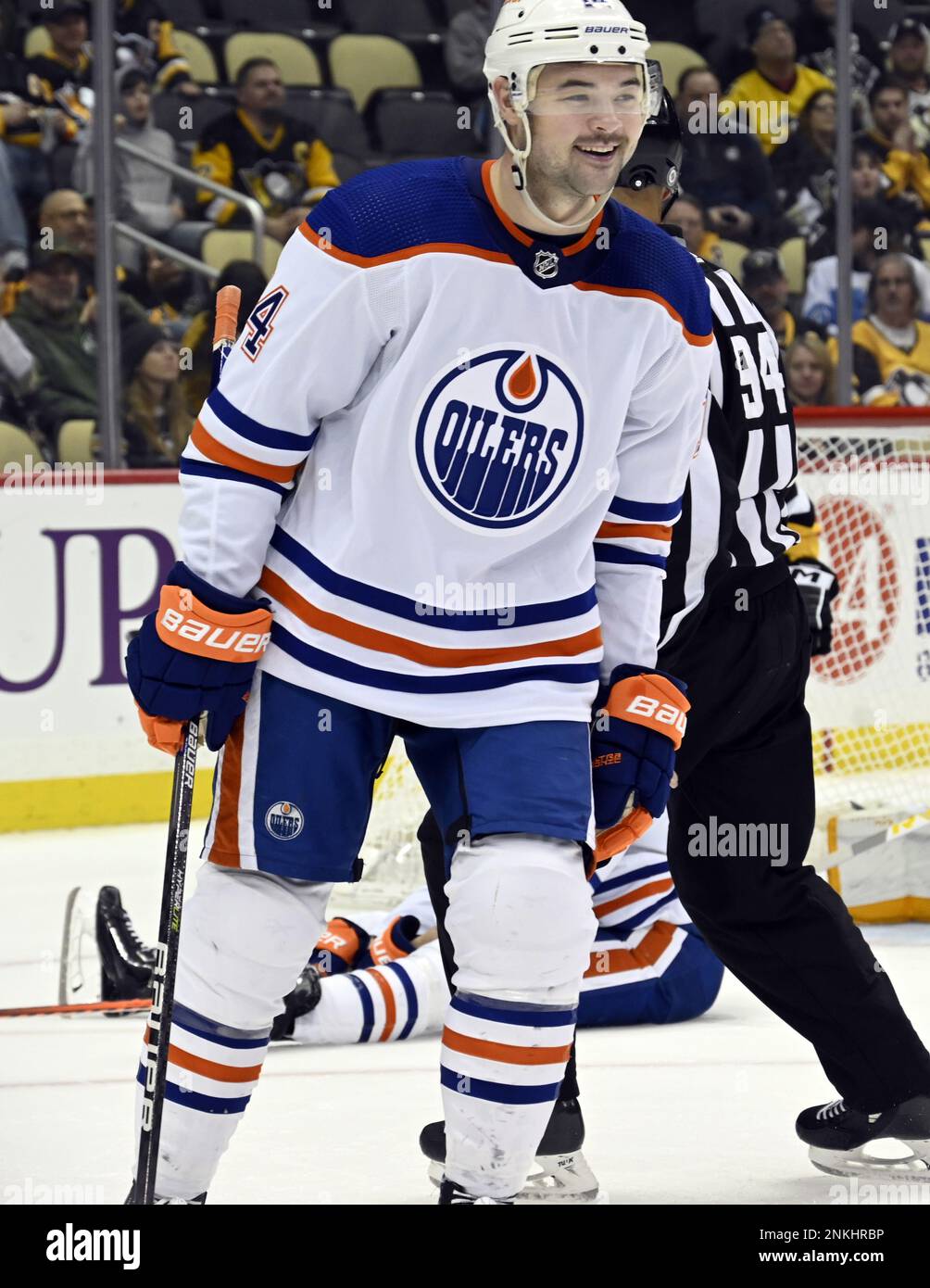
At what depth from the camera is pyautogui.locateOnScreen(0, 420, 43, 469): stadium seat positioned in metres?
5.20

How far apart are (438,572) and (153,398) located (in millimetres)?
3658

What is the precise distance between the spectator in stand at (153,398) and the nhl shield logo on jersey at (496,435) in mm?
3486

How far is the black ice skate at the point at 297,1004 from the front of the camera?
2883 millimetres

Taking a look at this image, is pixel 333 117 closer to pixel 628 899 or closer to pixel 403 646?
pixel 628 899

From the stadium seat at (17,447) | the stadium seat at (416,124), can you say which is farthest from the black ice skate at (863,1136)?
the stadium seat at (416,124)

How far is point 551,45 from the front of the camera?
180 cm

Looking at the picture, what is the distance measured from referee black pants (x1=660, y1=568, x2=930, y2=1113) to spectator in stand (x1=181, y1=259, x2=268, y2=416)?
10.6ft

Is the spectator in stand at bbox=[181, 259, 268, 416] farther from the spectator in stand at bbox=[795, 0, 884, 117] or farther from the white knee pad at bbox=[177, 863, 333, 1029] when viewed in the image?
the white knee pad at bbox=[177, 863, 333, 1029]

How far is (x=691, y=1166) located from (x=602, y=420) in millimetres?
942

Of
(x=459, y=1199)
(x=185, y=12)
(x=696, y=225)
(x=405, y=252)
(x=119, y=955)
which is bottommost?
(x=119, y=955)

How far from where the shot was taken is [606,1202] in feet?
7.26

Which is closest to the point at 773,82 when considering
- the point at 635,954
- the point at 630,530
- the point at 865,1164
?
the point at 635,954

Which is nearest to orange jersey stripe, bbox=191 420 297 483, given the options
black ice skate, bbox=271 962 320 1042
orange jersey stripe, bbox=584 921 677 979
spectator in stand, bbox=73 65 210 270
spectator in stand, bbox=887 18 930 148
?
black ice skate, bbox=271 962 320 1042

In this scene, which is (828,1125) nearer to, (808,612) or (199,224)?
(808,612)
